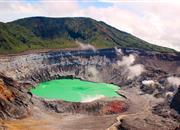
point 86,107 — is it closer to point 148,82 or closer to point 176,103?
point 176,103

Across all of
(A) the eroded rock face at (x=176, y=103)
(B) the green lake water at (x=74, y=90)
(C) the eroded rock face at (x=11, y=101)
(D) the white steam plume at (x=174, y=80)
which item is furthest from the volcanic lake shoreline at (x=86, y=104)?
(B) the green lake water at (x=74, y=90)

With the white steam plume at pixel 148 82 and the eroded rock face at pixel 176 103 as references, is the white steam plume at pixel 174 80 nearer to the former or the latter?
the white steam plume at pixel 148 82

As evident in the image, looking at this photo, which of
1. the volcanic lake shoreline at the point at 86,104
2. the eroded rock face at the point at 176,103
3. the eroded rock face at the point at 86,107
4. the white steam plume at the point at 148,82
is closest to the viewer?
the volcanic lake shoreline at the point at 86,104

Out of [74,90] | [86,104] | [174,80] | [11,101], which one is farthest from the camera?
[74,90]

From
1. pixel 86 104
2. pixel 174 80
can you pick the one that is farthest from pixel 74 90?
pixel 174 80

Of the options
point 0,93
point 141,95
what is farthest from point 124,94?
point 0,93

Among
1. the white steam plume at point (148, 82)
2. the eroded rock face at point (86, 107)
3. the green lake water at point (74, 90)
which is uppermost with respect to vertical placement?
the white steam plume at point (148, 82)
